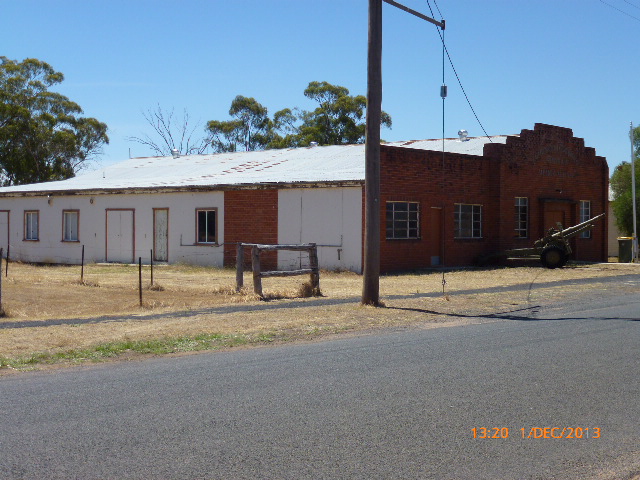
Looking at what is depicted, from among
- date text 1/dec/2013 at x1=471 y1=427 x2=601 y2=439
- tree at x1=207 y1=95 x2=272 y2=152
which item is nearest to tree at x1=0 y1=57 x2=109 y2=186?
tree at x1=207 y1=95 x2=272 y2=152

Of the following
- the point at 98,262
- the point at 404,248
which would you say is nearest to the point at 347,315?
the point at 404,248

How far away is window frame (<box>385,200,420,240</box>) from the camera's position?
84.3 ft

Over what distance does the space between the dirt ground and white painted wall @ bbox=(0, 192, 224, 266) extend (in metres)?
3.89

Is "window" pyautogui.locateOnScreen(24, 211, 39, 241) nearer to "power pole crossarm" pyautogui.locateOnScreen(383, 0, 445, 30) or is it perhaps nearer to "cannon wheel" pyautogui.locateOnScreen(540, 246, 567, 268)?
"cannon wheel" pyautogui.locateOnScreen(540, 246, 567, 268)

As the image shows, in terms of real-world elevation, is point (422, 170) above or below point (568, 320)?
above

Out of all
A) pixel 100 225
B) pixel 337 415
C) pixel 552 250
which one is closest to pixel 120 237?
pixel 100 225

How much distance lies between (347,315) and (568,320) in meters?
3.96

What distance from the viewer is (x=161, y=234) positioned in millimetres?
29828

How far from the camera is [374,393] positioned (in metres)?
7.57

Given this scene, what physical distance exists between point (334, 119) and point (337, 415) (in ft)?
173

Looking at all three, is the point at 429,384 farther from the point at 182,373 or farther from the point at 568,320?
the point at 568,320

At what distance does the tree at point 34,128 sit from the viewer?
51219mm

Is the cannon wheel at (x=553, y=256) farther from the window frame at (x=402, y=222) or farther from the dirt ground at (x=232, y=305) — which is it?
the window frame at (x=402, y=222)

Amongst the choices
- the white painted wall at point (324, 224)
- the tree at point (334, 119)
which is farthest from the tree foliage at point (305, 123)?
the white painted wall at point (324, 224)
